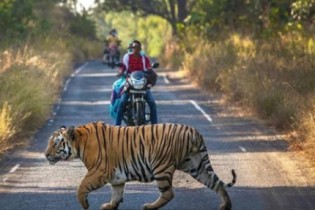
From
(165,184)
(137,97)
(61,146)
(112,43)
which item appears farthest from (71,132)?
(112,43)

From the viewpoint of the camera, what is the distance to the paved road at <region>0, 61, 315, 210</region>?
407 inches

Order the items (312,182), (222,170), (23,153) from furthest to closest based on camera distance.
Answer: (23,153), (222,170), (312,182)

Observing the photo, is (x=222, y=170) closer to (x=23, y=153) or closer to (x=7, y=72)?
(x=23, y=153)

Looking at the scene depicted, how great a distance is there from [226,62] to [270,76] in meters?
6.99

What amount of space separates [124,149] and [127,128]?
333 mm

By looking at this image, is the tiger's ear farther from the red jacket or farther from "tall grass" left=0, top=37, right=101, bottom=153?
the red jacket

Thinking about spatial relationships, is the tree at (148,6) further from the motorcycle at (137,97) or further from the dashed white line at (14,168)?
the dashed white line at (14,168)

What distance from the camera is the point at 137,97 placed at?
15.1m

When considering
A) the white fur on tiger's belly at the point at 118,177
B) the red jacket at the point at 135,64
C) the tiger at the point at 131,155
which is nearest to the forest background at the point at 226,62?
the red jacket at the point at 135,64

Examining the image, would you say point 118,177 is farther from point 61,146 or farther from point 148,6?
point 148,6

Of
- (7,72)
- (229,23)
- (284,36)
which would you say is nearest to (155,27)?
(229,23)

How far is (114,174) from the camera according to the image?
373 inches

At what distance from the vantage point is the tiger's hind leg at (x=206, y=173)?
31.7ft

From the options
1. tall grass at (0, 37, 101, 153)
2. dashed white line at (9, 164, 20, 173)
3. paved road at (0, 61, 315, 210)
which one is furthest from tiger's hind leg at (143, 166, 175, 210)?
tall grass at (0, 37, 101, 153)
